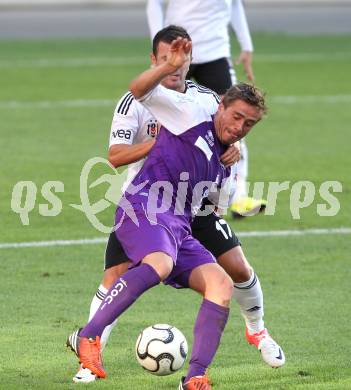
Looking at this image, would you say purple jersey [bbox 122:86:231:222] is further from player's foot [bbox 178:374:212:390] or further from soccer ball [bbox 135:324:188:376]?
player's foot [bbox 178:374:212:390]

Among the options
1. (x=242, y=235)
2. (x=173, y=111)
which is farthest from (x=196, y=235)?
(x=242, y=235)

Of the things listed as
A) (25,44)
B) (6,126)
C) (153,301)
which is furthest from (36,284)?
(25,44)

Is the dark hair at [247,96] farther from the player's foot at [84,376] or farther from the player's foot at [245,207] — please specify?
the player's foot at [245,207]

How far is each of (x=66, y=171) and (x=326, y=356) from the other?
6570 millimetres

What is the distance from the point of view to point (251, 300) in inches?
308

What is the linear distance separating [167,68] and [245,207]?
5409 mm

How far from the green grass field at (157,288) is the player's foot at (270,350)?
61mm

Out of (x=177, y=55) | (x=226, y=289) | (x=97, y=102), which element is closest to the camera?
(x=177, y=55)

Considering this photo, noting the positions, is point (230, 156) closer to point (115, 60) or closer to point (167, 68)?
point (167, 68)

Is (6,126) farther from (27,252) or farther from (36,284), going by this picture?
(36,284)

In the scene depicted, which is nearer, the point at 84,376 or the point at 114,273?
the point at 84,376

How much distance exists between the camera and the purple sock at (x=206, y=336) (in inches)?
263

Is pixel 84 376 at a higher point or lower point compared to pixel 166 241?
lower

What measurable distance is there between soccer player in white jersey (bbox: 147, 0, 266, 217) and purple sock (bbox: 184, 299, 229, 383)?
197 inches
